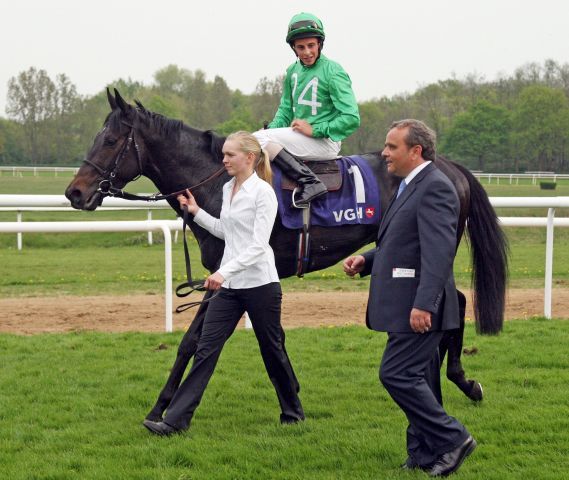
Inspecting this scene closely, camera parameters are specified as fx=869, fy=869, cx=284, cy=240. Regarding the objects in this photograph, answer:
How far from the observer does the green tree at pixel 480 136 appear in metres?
53.1

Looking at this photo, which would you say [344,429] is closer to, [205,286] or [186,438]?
[186,438]

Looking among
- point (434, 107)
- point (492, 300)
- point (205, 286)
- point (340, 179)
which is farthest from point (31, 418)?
point (434, 107)

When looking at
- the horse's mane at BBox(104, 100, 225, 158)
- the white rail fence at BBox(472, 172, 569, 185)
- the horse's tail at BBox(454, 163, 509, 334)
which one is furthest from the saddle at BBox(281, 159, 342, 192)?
the white rail fence at BBox(472, 172, 569, 185)

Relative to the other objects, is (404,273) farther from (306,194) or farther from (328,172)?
(328,172)

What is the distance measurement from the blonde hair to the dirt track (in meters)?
3.63

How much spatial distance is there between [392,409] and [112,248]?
13535 mm

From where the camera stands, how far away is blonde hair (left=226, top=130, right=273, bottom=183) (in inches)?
175

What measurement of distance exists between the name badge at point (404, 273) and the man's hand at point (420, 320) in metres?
0.19

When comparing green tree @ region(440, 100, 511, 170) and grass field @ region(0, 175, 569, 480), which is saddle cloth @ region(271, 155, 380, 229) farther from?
green tree @ region(440, 100, 511, 170)

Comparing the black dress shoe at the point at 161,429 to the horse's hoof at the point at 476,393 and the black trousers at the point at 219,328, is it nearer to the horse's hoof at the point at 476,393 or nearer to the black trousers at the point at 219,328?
the black trousers at the point at 219,328

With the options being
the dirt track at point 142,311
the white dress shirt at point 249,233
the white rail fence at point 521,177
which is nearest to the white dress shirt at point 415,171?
the white dress shirt at point 249,233

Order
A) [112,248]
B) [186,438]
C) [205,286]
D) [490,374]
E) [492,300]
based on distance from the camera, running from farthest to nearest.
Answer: [112,248] → [490,374] → [492,300] → [186,438] → [205,286]

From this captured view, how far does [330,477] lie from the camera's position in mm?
3893

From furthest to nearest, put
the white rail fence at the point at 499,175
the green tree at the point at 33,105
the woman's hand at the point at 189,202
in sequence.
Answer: the green tree at the point at 33,105
the white rail fence at the point at 499,175
the woman's hand at the point at 189,202
